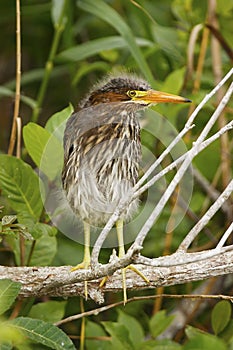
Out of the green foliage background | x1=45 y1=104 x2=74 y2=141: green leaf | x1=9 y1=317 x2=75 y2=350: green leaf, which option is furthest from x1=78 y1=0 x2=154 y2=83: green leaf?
x1=9 y1=317 x2=75 y2=350: green leaf

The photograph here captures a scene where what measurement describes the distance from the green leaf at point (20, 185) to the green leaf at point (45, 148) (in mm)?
45

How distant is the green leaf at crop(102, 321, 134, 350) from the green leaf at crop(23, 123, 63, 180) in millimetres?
451

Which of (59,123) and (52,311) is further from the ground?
(59,123)

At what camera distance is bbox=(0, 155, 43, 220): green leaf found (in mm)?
2029

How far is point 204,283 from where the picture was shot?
105 inches

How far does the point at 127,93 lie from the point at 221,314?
70 cm

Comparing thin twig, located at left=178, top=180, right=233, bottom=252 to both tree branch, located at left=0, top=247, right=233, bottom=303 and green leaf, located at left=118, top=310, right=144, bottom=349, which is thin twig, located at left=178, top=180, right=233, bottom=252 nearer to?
tree branch, located at left=0, top=247, right=233, bottom=303

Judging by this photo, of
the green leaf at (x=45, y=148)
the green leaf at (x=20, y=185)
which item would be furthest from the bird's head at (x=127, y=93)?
the green leaf at (x=20, y=185)

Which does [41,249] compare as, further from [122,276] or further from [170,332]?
[170,332]

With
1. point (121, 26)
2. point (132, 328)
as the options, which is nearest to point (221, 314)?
point (132, 328)

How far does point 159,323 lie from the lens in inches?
90.4

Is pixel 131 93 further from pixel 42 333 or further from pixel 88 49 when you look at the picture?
pixel 88 49

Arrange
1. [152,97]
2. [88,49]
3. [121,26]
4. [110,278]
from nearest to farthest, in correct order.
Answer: [110,278] < [152,97] < [121,26] < [88,49]

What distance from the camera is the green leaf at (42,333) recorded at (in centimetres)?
165
